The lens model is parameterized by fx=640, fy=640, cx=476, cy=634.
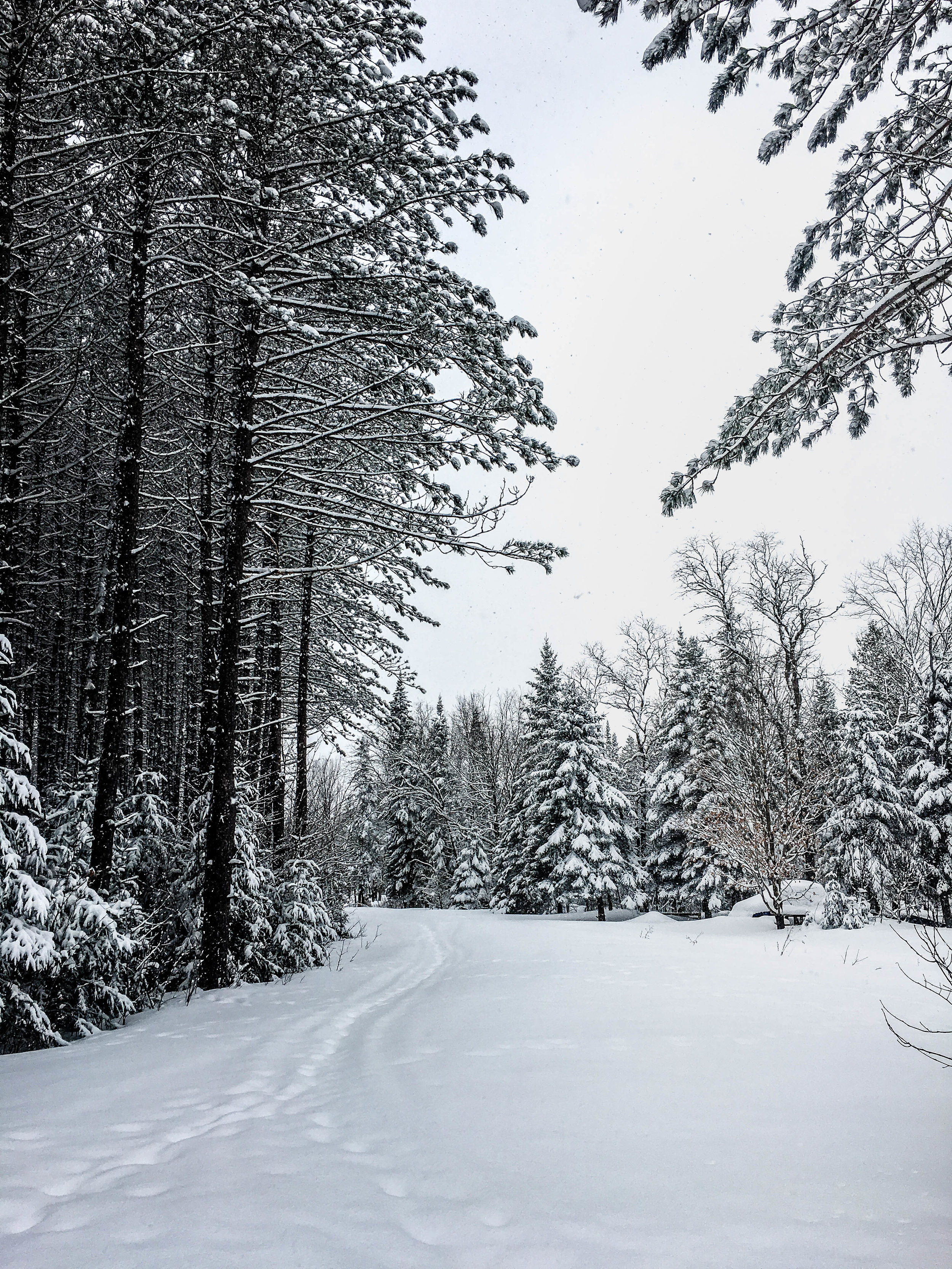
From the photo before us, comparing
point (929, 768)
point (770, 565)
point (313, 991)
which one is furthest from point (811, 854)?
point (313, 991)

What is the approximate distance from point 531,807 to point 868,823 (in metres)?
11.1

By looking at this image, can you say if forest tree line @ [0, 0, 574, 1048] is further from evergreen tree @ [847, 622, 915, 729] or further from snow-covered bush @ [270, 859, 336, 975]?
evergreen tree @ [847, 622, 915, 729]

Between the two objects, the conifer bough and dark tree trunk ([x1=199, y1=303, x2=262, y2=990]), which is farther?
dark tree trunk ([x1=199, y1=303, x2=262, y2=990])

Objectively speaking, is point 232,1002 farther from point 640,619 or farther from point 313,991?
point 640,619

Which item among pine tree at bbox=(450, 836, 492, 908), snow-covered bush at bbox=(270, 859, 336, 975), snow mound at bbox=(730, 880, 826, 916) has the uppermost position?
snow-covered bush at bbox=(270, 859, 336, 975)

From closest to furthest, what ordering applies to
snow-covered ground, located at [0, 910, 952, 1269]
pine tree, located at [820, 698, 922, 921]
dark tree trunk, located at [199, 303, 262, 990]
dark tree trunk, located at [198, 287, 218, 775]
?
snow-covered ground, located at [0, 910, 952, 1269] → dark tree trunk, located at [199, 303, 262, 990] → dark tree trunk, located at [198, 287, 218, 775] → pine tree, located at [820, 698, 922, 921]

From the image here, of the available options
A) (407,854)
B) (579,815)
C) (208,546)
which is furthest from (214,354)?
(407,854)

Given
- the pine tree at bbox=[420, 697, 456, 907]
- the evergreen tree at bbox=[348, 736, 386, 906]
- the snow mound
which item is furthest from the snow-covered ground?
the pine tree at bbox=[420, 697, 456, 907]

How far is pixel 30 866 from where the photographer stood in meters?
5.42

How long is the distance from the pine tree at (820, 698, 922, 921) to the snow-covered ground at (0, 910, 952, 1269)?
44.6 ft

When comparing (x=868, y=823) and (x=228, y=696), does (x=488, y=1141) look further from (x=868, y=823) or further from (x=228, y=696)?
(x=868, y=823)

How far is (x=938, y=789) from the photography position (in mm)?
16391

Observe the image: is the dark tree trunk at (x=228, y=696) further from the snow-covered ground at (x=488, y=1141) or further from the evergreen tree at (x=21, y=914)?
the evergreen tree at (x=21, y=914)

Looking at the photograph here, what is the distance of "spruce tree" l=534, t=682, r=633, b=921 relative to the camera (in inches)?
876
